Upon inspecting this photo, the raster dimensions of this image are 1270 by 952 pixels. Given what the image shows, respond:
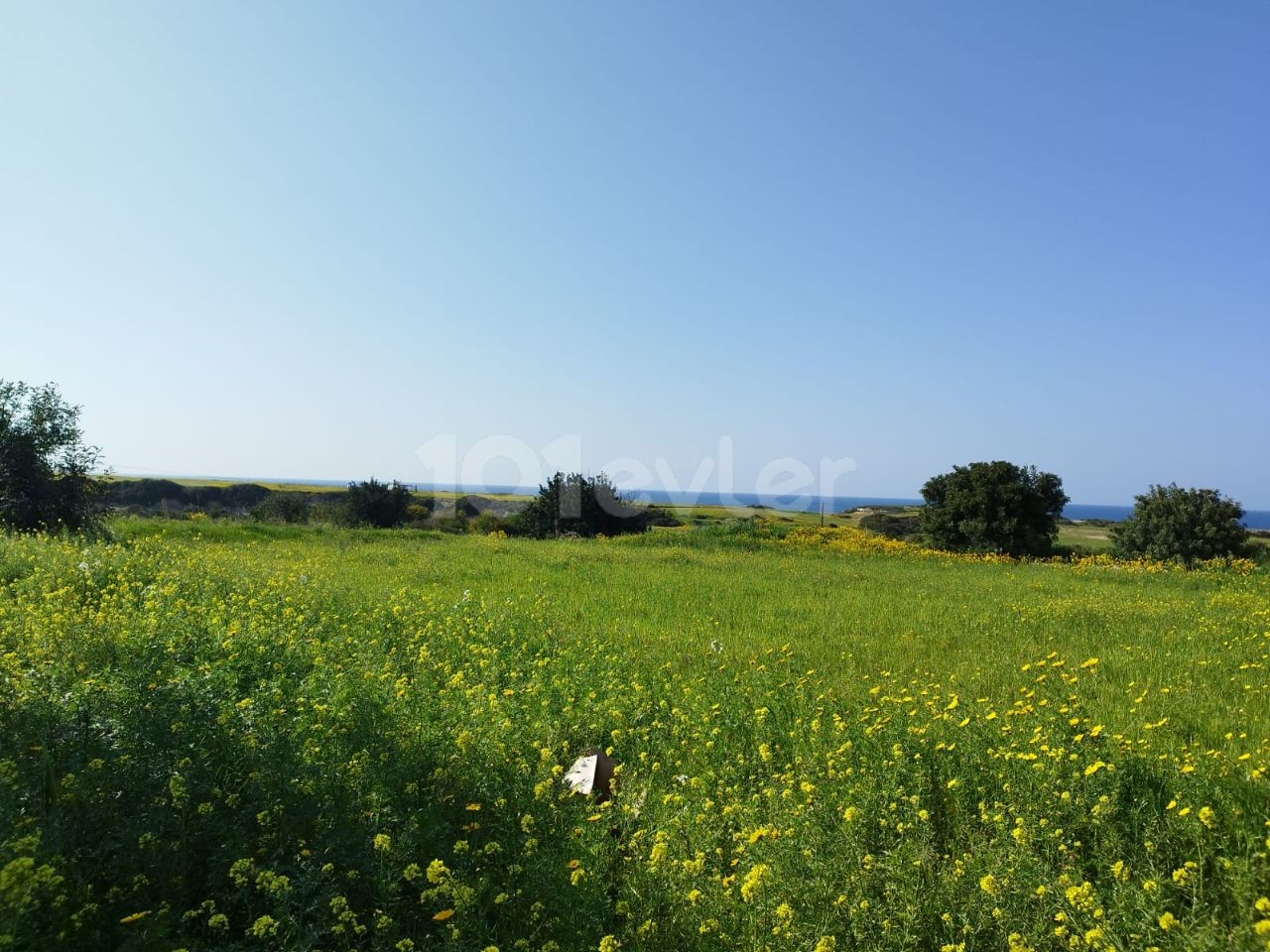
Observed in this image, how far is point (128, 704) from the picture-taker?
3.50 meters

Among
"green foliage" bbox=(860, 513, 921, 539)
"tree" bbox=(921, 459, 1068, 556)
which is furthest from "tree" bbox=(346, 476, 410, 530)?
"green foliage" bbox=(860, 513, 921, 539)

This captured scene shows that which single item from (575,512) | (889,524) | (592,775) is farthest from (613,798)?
(889,524)

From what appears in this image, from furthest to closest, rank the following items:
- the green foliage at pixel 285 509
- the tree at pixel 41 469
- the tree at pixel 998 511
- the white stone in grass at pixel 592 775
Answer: the green foliage at pixel 285 509, the tree at pixel 998 511, the tree at pixel 41 469, the white stone in grass at pixel 592 775

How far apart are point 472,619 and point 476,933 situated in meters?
5.85

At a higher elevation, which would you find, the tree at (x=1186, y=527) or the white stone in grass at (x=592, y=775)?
the tree at (x=1186, y=527)

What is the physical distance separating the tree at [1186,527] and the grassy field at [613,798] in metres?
17.2

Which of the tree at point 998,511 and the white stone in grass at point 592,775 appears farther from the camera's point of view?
the tree at point 998,511

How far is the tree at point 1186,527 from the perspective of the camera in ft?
67.9

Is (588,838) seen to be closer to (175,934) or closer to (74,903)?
(175,934)

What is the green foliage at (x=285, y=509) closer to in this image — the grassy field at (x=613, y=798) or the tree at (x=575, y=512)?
the tree at (x=575, y=512)

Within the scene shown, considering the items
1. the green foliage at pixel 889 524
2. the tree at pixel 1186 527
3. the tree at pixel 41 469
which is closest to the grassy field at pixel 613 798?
the tree at pixel 41 469

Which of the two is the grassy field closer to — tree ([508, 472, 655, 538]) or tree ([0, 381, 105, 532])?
tree ([0, 381, 105, 532])

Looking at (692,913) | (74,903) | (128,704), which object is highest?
(128,704)

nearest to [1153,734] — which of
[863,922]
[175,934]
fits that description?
[863,922]
